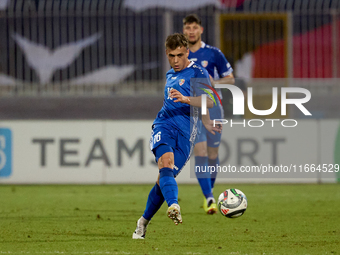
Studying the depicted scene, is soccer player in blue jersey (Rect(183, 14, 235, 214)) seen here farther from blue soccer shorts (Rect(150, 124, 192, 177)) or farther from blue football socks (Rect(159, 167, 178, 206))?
blue football socks (Rect(159, 167, 178, 206))

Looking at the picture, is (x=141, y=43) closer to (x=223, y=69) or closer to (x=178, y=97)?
(x=223, y=69)

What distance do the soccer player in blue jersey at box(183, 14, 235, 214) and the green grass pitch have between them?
39 cm

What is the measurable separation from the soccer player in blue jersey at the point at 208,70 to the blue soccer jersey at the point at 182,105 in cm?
168

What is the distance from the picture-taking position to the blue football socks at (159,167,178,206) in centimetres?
497

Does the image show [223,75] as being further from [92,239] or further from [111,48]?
[111,48]

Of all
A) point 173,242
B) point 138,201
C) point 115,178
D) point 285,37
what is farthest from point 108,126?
point 285,37

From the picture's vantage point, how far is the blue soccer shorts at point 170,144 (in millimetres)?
5250

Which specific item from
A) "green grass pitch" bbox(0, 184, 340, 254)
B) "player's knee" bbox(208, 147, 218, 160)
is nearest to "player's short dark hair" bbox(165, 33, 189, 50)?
"green grass pitch" bbox(0, 184, 340, 254)

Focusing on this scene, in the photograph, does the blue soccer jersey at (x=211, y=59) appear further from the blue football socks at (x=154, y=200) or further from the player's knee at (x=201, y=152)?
the blue football socks at (x=154, y=200)

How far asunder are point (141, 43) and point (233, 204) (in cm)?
1131

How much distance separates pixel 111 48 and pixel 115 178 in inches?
260

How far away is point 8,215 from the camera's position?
734 centimetres

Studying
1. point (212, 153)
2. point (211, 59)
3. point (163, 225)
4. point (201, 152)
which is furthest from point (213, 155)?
point (163, 225)

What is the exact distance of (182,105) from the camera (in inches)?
215
